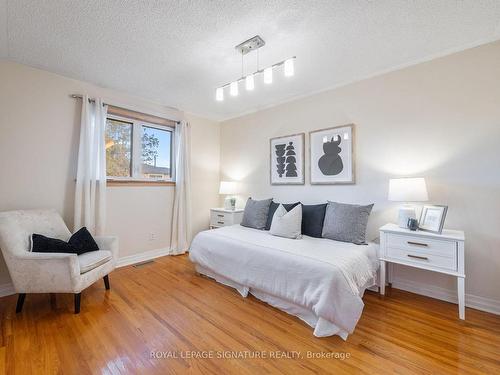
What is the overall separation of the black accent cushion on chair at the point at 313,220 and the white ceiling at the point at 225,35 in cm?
165

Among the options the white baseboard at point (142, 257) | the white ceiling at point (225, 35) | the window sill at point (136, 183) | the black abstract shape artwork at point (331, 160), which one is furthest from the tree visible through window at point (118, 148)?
the black abstract shape artwork at point (331, 160)

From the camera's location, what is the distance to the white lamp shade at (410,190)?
2.17 metres

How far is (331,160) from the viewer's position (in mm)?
3082

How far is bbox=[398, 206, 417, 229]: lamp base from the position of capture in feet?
7.50

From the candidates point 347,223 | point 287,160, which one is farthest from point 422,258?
point 287,160

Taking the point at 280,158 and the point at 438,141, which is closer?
the point at 438,141

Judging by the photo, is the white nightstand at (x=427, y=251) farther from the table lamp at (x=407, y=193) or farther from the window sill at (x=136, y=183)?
the window sill at (x=136, y=183)

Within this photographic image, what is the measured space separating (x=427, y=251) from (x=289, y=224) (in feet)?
4.32

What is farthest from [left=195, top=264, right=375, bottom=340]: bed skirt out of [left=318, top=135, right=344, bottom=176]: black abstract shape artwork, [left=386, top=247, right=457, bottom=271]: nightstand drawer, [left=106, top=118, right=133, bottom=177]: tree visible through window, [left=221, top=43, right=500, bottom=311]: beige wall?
[left=106, top=118, right=133, bottom=177]: tree visible through window

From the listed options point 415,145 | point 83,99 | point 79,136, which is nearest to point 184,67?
point 83,99

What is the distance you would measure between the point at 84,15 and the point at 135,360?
2587 millimetres

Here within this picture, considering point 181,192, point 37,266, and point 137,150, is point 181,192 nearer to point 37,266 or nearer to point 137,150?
point 137,150

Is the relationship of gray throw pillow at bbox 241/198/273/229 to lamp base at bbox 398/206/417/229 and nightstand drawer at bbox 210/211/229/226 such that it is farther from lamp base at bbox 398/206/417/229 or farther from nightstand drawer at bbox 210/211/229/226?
lamp base at bbox 398/206/417/229

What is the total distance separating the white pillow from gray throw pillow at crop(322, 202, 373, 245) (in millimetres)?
304
